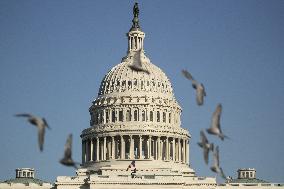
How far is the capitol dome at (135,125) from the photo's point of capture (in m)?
145

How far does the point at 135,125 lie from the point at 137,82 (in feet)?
36.8

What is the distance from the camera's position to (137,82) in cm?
15388

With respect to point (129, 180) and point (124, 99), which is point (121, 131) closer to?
point (124, 99)

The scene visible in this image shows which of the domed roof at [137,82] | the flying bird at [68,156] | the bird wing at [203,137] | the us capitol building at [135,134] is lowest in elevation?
the flying bird at [68,156]

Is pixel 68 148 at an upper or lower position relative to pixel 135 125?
lower

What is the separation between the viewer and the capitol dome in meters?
145

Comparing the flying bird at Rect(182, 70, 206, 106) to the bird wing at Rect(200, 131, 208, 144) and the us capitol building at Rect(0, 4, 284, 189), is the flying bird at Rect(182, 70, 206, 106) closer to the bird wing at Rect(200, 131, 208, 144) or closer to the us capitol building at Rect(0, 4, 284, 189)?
the bird wing at Rect(200, 131, 208, 144)

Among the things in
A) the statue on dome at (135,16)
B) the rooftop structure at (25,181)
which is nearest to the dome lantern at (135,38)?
the statue on dome at (135,16)

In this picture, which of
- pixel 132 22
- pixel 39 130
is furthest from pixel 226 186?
pixel 39 130

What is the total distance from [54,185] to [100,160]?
38.8ft

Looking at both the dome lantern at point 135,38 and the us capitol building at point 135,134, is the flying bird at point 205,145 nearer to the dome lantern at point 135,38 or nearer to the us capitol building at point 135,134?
the us capitol building at point 135,134

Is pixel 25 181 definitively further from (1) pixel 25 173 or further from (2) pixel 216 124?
(2) pixel 216 124

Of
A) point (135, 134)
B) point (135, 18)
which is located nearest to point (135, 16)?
point (135, 18)

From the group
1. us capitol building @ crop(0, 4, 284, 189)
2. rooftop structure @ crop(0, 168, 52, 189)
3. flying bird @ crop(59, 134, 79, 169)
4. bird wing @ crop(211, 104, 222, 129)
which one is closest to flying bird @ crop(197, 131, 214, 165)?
bird wing @ crop(211, 104, 222, 129)
